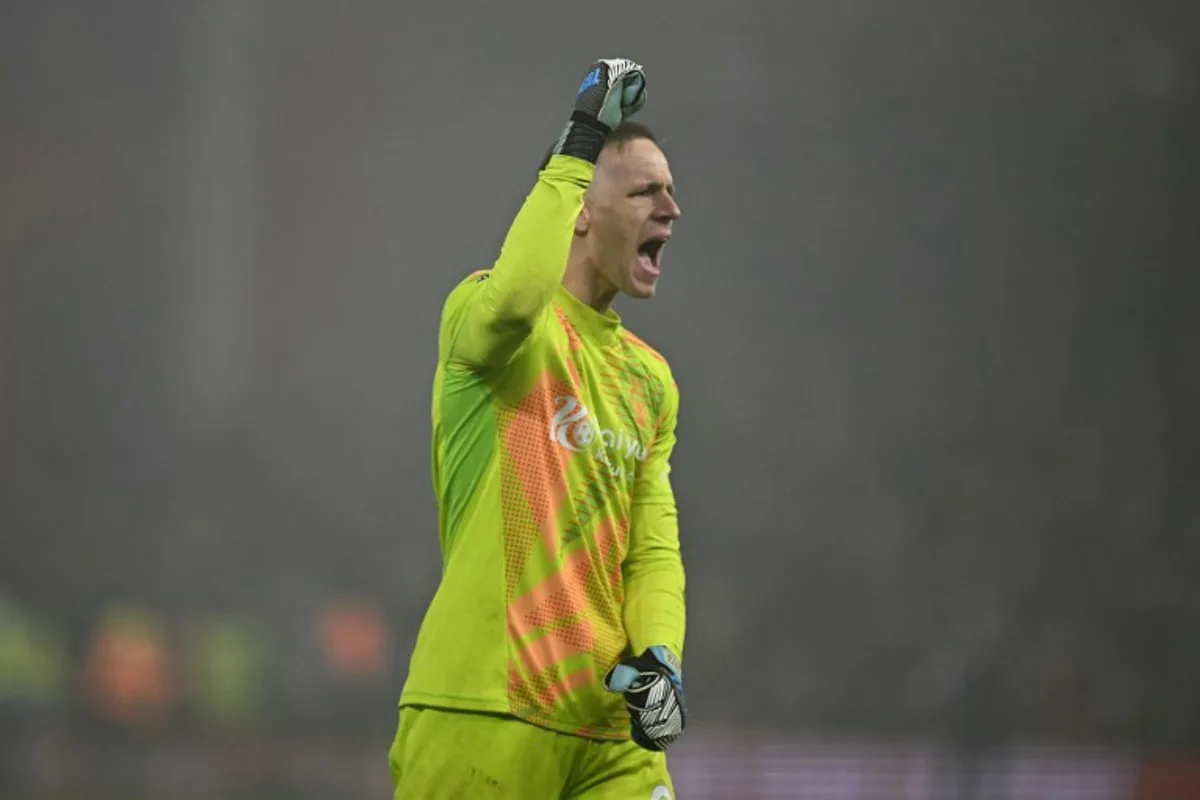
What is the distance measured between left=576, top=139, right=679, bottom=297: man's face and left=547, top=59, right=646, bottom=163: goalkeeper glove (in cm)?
38

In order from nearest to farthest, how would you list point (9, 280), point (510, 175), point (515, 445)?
point (515, 445)
point (9, 280)
point (510, 175)

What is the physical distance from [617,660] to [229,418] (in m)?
3.85

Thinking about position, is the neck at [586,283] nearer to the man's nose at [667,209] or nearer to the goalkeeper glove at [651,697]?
the man's nose at [667,209]

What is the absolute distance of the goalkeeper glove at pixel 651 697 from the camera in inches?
114

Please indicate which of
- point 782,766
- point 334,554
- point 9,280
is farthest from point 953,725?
point 9,280

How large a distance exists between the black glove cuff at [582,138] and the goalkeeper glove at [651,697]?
34.4 inches

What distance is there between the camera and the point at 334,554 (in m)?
6.68

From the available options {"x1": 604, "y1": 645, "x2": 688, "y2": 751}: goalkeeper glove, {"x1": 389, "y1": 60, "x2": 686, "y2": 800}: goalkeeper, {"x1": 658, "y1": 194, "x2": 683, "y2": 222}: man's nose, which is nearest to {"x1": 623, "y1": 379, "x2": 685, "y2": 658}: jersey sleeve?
{"x1": 389, "y1": 60, "x2": 686, "y2": 800}: goalkeeper

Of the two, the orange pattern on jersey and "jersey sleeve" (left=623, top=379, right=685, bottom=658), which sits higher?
the orange pattern on jersey

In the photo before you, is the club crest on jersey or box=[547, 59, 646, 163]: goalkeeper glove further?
the club crest on jersey

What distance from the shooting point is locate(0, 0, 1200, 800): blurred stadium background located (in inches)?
256

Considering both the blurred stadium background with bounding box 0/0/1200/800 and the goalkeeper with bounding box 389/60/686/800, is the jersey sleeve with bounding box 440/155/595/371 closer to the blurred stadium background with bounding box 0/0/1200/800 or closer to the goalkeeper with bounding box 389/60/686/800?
the goalkeeper with bounding box 389/60/686/800

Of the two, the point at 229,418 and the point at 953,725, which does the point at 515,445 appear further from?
the point at 953,725

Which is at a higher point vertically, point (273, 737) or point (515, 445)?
point (515, 445)
